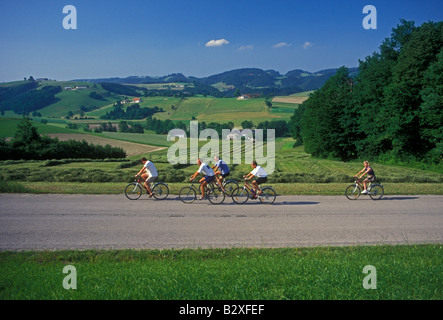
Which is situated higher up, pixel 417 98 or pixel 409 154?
pixel 417 98


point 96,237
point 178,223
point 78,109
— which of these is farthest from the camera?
point 78,109

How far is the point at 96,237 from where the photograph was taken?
32.9 feet

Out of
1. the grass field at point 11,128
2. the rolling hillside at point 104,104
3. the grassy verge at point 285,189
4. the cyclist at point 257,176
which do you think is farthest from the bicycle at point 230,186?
the rolling hillside at point 104,104

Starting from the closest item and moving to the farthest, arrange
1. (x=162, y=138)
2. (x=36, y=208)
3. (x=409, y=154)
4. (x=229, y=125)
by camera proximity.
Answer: (x=36, y=208)
(x=409, y=154)
(x=162, y=138)
(x=229, y=125)

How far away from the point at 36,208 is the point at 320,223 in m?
11.3

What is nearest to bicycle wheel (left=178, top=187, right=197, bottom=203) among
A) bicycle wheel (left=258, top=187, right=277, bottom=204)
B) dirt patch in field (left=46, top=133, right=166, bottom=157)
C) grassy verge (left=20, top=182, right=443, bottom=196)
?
grassy verge (left=20, top=182, right=443, bottom=196)

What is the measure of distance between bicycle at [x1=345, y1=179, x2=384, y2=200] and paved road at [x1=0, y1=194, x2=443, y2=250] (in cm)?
51

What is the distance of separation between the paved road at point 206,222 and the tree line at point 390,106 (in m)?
24.3

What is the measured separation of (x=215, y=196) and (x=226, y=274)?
363 inches

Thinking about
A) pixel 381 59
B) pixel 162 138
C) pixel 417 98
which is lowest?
pixel 162 138

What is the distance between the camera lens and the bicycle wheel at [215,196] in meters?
15.5
